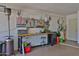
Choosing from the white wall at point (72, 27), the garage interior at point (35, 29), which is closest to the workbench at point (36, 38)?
the garage interior at point (35, 29)

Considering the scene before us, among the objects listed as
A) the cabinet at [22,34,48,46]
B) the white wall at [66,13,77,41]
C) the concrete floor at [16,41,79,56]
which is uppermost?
the white wall at [66,13,77,41]

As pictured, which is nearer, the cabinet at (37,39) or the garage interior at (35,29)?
the garage interior at (35,29)

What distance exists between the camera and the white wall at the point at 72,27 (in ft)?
25.1

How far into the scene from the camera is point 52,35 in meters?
6.59

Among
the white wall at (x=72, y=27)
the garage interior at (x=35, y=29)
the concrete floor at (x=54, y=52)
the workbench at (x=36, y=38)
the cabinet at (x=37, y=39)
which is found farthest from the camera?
the white wall at (x=72, y=27)

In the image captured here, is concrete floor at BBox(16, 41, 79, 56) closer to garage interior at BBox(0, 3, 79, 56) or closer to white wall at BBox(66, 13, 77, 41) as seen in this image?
garage interior at BBox(0, 3, 79, 56)

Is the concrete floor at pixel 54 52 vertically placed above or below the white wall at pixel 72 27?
below

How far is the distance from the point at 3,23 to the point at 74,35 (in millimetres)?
4986

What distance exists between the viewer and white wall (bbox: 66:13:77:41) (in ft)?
25.1

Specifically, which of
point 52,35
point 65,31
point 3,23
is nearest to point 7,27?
point 3,23

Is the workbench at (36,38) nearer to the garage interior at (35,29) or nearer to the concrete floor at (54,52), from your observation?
the garage interior at (35,29)

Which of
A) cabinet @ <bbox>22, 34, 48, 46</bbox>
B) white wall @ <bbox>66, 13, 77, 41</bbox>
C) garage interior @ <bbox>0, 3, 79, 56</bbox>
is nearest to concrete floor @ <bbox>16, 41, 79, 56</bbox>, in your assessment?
garage interior @ <bbox>0, 3, 79, 56</bbox>

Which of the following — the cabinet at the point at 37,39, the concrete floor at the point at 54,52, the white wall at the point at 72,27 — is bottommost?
the concrete floor at the point at 54,52

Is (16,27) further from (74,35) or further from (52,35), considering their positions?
(74,35)
